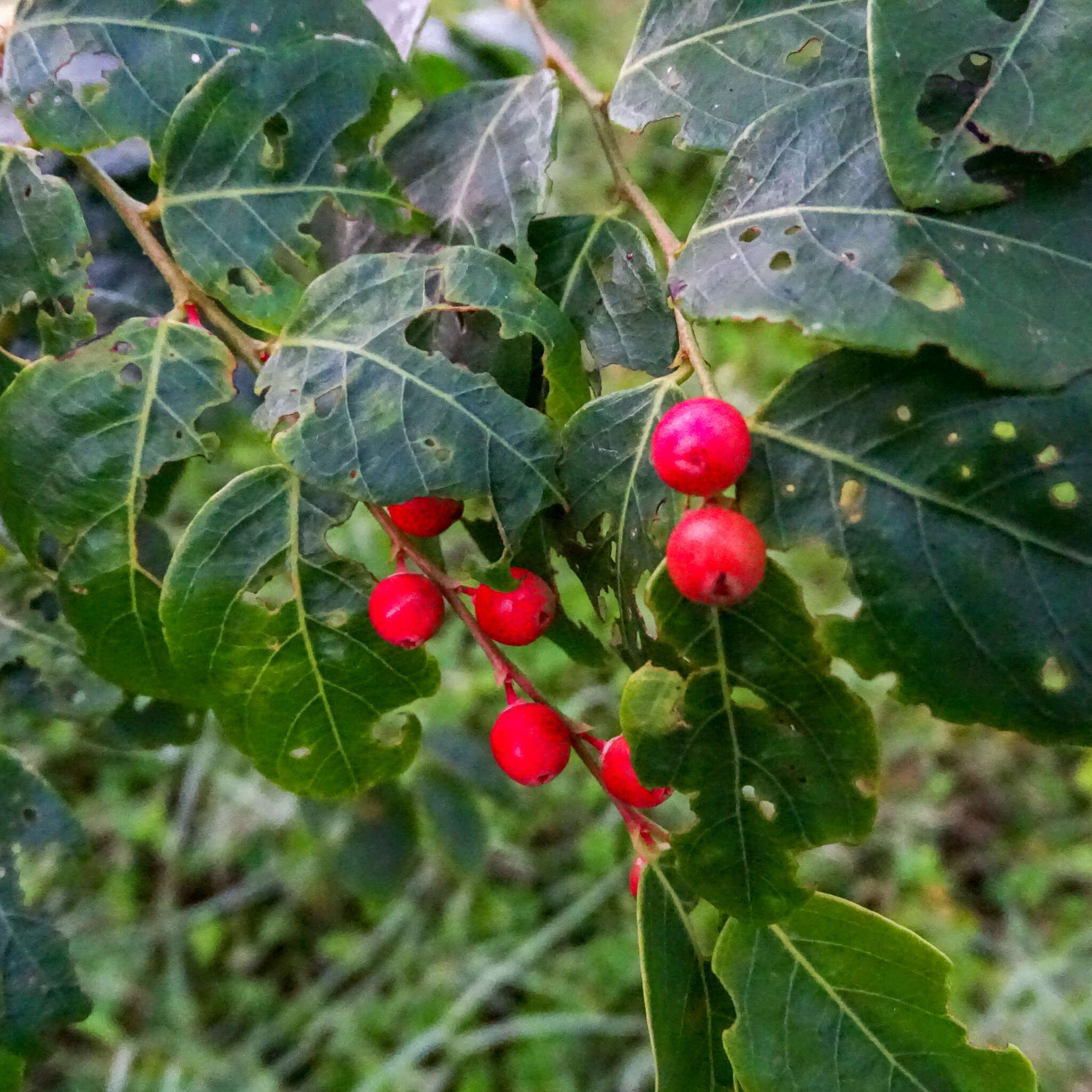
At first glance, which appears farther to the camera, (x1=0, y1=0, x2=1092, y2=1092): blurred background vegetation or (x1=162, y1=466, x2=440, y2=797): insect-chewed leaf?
(x1=0, y1=0, x2=1092, y2=1092): blurred background vegetation

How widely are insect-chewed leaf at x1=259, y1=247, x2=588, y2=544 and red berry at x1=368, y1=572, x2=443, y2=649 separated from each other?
10 centimetres

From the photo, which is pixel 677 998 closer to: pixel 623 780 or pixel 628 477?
pixel 623 780

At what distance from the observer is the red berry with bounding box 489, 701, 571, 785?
71 cm

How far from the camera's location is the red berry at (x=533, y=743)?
71cm

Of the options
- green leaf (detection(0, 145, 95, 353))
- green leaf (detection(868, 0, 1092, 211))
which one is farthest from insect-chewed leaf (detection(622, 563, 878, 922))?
green leaf (detection(0, 145, 95, 353))

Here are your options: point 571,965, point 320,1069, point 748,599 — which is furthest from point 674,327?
point 320,1069

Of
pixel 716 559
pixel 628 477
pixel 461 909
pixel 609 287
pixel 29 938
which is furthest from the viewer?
pixel 461 909

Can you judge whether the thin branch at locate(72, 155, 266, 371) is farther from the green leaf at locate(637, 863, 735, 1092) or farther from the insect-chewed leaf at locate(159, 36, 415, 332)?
the green leaf at locate(637, 863, 735, 1092)

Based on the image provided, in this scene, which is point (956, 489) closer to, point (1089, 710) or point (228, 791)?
point (1089, 710)

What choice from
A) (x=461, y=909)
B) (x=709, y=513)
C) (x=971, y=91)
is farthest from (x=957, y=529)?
(x=461, y=909)

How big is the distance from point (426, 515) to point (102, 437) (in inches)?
10.6

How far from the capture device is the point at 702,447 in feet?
1.82

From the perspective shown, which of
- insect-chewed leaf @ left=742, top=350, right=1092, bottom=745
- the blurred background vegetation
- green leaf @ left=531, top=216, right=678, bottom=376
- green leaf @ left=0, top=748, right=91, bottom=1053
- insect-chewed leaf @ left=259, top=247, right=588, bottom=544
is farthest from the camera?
the blurred background vegetation

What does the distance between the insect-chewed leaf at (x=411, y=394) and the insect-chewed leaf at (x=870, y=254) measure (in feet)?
0.43
